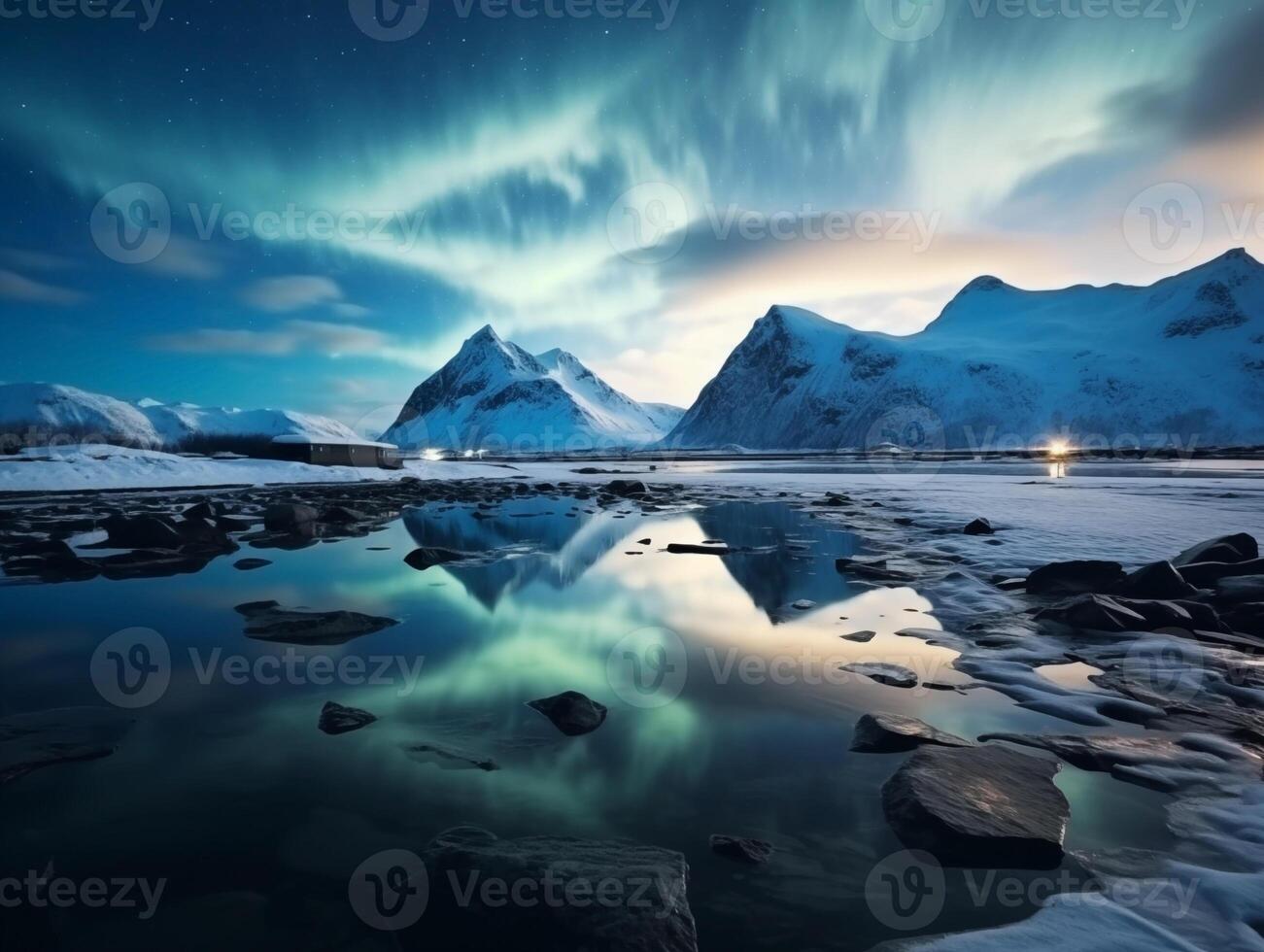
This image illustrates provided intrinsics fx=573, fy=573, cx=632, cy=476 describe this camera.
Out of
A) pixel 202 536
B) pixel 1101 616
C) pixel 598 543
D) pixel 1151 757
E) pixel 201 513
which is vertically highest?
pixel 201 513

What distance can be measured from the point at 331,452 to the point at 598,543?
55.2 m

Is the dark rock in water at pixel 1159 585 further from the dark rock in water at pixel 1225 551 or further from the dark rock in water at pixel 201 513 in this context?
the dark rock in water at pixel 201 513

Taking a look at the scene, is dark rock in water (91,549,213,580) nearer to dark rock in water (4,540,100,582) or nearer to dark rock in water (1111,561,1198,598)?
dark rock in water (4,540,100,582)

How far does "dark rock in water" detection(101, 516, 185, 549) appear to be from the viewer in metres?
15.4

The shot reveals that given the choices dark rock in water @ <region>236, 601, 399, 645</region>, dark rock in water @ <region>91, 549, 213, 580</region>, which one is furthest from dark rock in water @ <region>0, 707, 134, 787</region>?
dark rock in water @ <region>91, 549, 213, 580</region>

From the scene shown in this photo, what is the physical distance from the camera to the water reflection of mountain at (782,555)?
10.8 metres

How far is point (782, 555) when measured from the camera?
15203 millimetres

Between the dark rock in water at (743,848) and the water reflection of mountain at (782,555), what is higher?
the dark rock in water at (743,848)

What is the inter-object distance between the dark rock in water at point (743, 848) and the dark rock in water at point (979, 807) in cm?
94

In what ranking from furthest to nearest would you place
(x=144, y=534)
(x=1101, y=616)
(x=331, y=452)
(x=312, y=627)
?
1. (x=331, y=452)
2. (x=144, y=534)
3. (x=312, y=627)
4. (x=1101, y=616)

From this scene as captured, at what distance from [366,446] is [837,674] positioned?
6803 cm

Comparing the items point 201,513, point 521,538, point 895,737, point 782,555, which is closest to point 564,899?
point 895,737

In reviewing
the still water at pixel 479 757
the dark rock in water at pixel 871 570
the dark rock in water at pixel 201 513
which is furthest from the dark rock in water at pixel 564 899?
the dark rock in water at pixel 201 513

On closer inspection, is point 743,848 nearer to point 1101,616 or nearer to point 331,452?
point 1101,616
